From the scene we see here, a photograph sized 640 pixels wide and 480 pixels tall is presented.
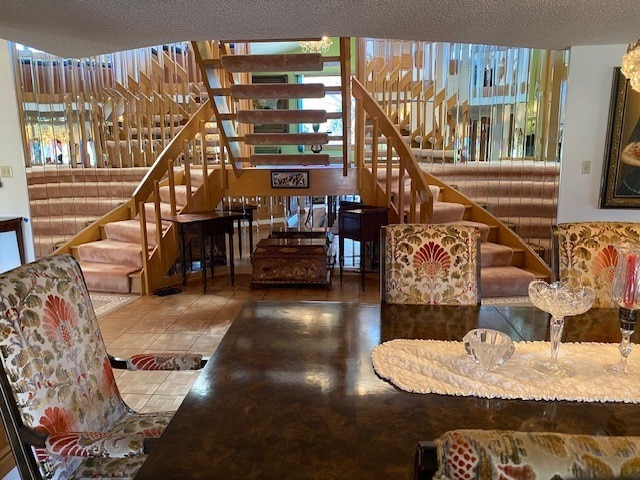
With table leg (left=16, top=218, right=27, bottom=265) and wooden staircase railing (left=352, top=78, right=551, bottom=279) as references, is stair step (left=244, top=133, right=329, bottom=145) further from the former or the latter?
table leg (left=16, top=218, right=27, bottom=265)

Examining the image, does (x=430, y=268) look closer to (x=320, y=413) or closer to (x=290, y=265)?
(x=320, y=413)

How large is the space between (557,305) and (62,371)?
136cm

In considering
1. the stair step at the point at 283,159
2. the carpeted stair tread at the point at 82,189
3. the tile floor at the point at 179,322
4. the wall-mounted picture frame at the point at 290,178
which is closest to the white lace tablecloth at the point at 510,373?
the tile floor at the point at 179,322

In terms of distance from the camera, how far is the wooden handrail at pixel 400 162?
4.34 metres

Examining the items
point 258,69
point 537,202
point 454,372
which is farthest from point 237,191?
point 454,372

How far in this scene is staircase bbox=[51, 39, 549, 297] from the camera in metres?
4.28

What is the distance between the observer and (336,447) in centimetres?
90

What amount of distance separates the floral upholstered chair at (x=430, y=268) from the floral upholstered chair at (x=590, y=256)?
34cm

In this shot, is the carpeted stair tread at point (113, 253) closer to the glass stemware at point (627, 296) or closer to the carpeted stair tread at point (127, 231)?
the carpeted stair tread at point (127, 231)

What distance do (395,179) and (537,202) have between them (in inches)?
63.5

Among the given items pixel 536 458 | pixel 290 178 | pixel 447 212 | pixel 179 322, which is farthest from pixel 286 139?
pixel 536 458

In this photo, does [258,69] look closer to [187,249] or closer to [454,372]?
[187,249]

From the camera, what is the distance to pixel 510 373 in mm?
1233

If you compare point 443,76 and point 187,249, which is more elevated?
point 443,76
